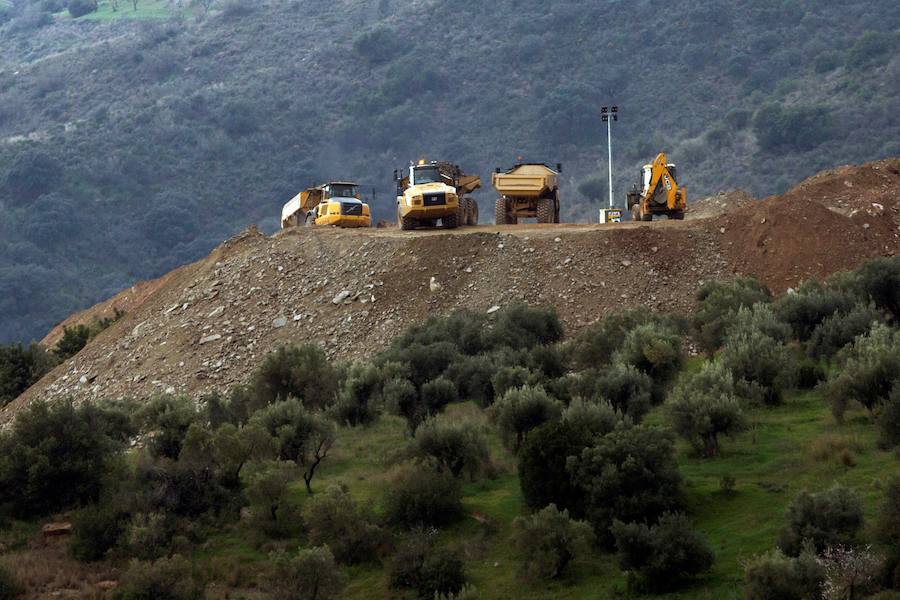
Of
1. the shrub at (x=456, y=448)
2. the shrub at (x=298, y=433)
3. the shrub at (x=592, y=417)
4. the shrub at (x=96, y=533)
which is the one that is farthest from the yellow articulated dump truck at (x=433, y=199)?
the shrub at (x=96, y=533)

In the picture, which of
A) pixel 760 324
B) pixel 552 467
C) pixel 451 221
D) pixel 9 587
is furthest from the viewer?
pixel 451 221

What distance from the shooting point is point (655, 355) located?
32.9 m

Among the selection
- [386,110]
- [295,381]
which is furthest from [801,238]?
[386,110]

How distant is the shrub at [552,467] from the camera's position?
86.2 ft

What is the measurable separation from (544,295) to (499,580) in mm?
18513

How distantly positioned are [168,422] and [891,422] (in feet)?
49.0

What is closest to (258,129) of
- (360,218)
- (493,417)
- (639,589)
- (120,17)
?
(120,17)

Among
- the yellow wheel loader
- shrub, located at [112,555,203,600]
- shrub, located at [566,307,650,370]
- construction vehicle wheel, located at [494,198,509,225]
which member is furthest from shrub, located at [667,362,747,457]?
construction vehicle wheel, located at [494,198,509,225]

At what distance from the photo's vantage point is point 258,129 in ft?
453

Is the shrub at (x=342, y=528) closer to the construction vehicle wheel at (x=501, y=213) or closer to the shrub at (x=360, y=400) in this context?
the shrub at (x=360, y=400)

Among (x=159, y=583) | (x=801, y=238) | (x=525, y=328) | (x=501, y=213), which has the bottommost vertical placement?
(x=159, y=583)

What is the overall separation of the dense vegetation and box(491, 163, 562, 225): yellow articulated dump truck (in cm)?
1429

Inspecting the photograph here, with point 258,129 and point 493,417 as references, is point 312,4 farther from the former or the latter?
point 493,417

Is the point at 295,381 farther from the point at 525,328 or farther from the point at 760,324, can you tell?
the point at 760,324
